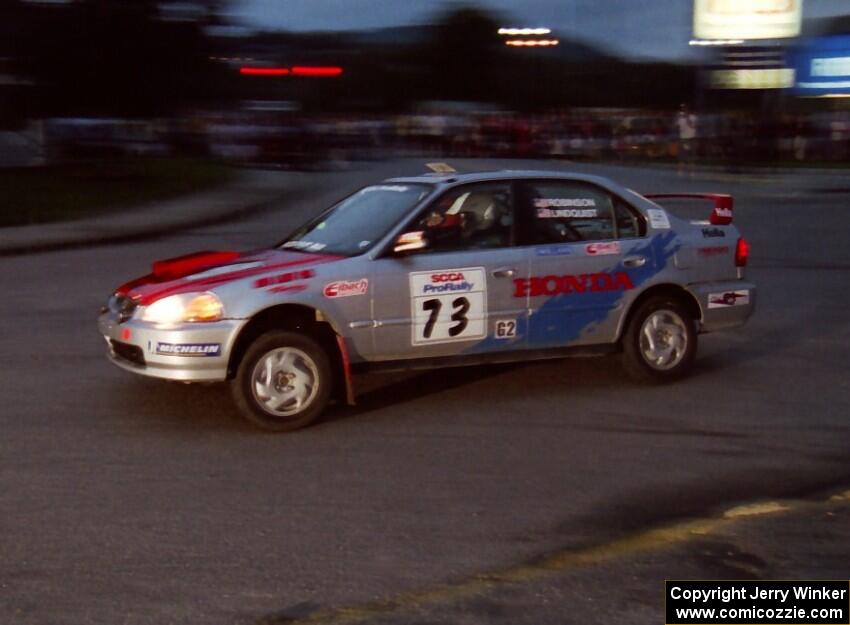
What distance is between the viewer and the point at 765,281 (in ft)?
49.1

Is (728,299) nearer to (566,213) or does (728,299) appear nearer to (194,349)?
(566,213)

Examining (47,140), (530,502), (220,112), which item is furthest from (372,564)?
(220,112)

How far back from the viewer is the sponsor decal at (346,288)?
7.75 m

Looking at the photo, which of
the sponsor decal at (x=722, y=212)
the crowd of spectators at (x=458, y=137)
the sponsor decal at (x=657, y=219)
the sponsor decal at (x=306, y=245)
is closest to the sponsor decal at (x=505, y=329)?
the sponsor decal at (x=306, y=245)

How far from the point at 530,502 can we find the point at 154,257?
490 inches

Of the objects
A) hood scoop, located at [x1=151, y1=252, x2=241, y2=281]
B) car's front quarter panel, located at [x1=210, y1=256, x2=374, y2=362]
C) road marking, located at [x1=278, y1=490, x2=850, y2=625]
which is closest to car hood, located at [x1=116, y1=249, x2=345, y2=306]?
hood scoop, located at [x1=151, y1=252, x2=241, y2=281]

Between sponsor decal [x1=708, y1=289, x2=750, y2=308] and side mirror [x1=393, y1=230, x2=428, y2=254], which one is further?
sponsor decal [x1=708, y1=289, x2=750, y2=308]

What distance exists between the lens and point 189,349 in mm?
7441

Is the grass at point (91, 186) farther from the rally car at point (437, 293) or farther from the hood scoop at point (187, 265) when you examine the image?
the rally car at point (437, 293)

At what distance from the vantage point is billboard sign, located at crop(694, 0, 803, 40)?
2185 inches

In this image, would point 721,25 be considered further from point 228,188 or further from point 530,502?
point 530,502

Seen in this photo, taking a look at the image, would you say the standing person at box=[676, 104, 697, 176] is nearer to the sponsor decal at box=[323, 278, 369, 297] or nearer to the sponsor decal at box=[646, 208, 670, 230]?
the sponsor decal at box=[646, 208, 670, 230]

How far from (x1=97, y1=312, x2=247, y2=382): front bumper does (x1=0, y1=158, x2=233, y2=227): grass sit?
16.1m

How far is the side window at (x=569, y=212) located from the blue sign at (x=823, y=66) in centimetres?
4987
